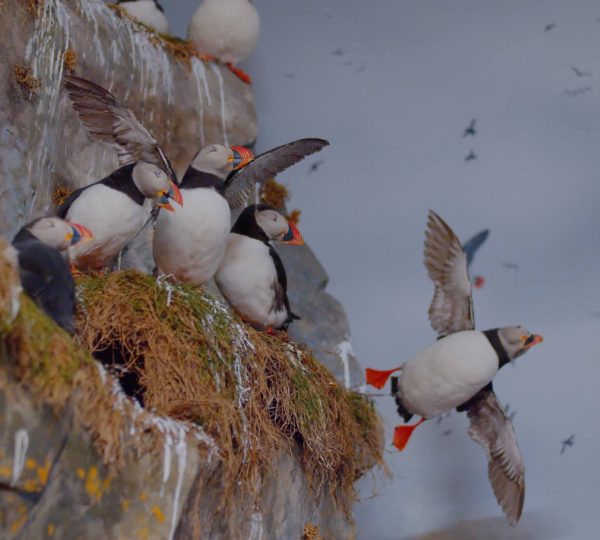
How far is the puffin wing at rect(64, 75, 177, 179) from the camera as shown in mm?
3924

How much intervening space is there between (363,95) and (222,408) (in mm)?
3249

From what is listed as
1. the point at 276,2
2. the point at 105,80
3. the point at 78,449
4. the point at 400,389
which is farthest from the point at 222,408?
the point at 276,2

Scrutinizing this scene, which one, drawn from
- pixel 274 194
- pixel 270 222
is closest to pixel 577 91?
pixel 274 194

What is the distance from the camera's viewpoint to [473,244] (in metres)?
5.52

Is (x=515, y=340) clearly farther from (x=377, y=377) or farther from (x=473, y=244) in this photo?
(x=473, y=244)

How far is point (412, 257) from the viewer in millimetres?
5922

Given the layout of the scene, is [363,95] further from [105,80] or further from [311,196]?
[105,80]

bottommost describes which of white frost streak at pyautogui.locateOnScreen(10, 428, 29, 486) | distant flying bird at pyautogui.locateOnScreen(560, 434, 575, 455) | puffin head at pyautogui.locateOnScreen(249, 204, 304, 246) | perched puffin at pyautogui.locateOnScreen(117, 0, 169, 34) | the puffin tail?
distant flying bird at pyautogui.locateOnScreen(560, 434, 575, 455)

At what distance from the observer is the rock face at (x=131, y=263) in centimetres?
260

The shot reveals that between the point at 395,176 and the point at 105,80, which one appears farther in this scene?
the point at 395,176

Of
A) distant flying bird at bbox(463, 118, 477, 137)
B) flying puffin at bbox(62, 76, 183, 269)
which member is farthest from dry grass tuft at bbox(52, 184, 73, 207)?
distant flying bird at bbox(463, 118, 477, 137)

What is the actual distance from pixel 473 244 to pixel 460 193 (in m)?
0.50

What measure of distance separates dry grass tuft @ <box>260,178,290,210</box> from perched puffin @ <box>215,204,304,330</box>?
5.13 ft

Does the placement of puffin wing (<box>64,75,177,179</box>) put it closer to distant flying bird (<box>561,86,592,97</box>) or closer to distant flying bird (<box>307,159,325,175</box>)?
distant flying bird (<box>307,159,325,175</box>)
